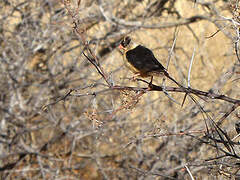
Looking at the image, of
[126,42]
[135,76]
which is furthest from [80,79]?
[135,76]

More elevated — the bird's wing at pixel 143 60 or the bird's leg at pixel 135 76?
the bird's wing at pixel 143 60

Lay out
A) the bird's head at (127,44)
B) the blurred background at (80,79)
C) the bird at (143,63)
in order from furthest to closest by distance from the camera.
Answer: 1. the blurred background at (80,79)
2. the bird's head at (127,44)
3. the bird at (143,63)

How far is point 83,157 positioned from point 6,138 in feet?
3.69

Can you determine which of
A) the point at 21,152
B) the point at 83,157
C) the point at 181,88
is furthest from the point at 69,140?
the point at 181,88

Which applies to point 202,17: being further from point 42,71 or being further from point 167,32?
point 42,71

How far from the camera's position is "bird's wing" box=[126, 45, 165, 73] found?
2195 millimetres

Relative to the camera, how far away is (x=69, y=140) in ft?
17.6

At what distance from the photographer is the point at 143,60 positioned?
2.30 m

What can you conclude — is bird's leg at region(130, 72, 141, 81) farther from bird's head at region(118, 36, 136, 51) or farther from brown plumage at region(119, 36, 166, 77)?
bird's head at region(118, 36, 136, 51)

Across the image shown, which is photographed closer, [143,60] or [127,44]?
[143,60]

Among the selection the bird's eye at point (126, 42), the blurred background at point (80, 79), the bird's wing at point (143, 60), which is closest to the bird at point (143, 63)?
the bird's wing at point (143, 60)

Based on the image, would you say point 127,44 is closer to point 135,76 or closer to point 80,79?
point 135,76

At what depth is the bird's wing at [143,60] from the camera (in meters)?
2.20

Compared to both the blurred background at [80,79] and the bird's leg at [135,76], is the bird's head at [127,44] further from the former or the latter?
the blurred background at [80,79]
